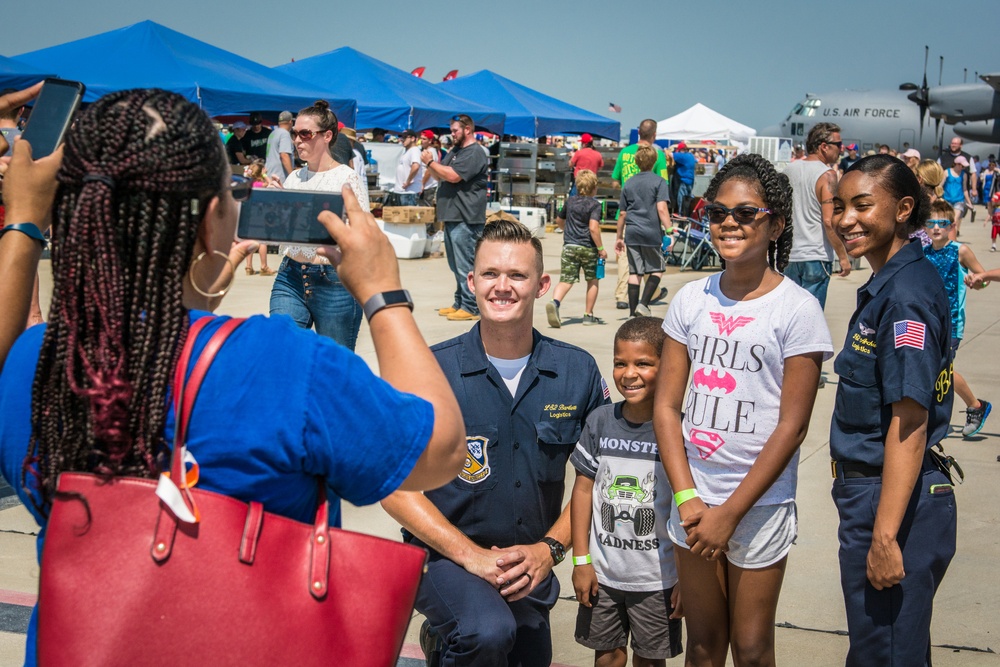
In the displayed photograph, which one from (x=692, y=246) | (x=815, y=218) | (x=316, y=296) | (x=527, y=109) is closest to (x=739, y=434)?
(x=316, y=296)

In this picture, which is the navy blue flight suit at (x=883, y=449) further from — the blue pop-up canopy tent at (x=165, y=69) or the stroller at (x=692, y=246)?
the blue pop-up canopy tent at (x=165, y=69)

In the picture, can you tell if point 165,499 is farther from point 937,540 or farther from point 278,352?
point 937,540

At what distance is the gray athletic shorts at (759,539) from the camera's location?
2760 mm

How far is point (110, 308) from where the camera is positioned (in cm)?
143

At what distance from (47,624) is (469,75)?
22.9 m

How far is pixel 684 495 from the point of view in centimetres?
279

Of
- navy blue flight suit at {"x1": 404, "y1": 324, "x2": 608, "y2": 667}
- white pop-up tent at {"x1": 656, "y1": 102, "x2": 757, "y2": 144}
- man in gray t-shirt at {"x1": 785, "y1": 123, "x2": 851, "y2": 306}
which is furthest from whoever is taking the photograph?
white pop-up tent at {"x1": 656, "y1": 102, "x2": 757, "y2": 144}

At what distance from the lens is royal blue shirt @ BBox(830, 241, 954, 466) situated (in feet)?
8.49

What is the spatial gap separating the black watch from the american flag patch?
118 centimetres

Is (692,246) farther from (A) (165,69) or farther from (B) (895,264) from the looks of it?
(B) (895,264)

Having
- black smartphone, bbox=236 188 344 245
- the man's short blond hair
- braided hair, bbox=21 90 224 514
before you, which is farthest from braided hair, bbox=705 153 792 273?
the man's short blond hair

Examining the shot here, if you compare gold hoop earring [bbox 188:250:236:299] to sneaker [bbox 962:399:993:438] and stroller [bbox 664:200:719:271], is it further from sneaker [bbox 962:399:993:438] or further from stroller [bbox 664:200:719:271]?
stroller [bbox 664:200:719:271]

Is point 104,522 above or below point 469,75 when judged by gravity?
below

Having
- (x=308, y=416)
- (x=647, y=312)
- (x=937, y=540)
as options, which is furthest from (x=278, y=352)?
(x=647, y=312)
